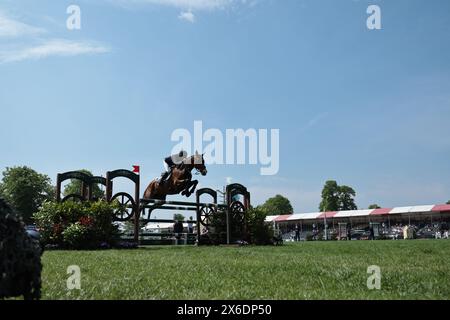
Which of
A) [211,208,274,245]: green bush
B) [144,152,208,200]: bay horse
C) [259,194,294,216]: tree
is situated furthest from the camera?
[259,194,294,216]: tree

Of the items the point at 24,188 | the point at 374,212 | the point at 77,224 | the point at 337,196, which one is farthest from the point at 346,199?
the point at 77,224

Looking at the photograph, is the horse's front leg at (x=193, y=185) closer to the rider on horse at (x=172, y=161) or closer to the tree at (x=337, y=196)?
the rider on horse at (x=172, y=161)

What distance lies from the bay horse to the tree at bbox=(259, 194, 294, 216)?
3527 inches

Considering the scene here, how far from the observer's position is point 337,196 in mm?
106812

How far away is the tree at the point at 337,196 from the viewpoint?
4156 inches

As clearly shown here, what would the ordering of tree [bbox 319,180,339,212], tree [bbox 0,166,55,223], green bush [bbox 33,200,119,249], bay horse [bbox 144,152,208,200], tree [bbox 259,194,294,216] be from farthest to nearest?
1. tree [bbox 259,194,294,216]
2. tree [bbox 319,180,339,212]
3. tree [bbox 0,166,55,223]
4. bay horse [bbox 144,152,208,200]
5. green bush [bbox 33,200,119,249]

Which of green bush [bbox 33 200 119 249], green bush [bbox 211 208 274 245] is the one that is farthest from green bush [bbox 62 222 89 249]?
green bush [bbox 211 208 274 245]

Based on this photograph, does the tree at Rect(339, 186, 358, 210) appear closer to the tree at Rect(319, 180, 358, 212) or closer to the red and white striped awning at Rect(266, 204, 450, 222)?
the tree at Rect(319, 180, 358, 212)

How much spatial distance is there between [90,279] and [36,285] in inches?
110

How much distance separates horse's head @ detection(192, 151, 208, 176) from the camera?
24.3 metres

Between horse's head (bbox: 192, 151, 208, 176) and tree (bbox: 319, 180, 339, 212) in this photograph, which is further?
tree (bbox: 319, 180, 339, 212)

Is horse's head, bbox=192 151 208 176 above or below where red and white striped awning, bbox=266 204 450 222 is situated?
above
